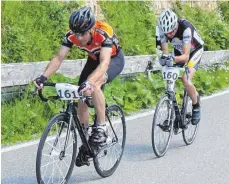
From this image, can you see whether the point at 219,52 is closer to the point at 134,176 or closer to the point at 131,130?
the point at 131,130

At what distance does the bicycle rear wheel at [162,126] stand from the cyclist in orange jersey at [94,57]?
131 cm

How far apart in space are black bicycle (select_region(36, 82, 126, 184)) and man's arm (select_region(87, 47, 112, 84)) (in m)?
0.22

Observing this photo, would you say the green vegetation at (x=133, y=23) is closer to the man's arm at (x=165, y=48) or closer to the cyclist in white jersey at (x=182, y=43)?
the cyclist in white jersey at (x=182, y=43)

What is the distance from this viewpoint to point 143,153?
24.6 feet

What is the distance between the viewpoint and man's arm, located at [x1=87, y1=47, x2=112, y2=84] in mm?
5648

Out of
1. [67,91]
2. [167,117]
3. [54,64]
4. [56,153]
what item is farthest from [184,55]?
[56,153]

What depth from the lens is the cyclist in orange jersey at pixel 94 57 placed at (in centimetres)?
564

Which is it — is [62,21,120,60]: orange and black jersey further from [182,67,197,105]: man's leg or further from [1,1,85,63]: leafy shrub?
[1,1,85,63]: leafy shrub

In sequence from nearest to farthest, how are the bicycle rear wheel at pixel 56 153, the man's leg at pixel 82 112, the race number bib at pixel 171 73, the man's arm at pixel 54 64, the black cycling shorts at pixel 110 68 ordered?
the bicycle rear wheel at pixel 56 153
the man's arm at pixel 54 64
the man's leg at pixel 82 112
the black cycling shorts at pixel 110 68
the race number bib at pixel 171 73

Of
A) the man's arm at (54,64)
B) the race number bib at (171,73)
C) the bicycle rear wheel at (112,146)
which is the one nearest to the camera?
the man's arm at (54,64)

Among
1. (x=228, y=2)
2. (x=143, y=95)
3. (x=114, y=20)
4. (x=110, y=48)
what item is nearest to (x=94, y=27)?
(x=110, y=48)

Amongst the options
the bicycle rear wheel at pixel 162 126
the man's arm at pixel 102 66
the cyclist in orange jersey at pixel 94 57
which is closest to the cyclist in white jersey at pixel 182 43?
the bicycle rear wheel at pixel 162 126

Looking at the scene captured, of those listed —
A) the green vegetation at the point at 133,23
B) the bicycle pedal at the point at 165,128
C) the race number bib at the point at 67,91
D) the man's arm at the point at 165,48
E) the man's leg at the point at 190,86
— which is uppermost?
the race number bib at the point at 67,91

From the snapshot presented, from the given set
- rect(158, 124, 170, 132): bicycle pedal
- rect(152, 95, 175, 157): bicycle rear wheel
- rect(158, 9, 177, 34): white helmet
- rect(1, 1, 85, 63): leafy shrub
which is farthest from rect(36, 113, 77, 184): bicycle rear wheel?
rect(1, 1, 85, 63): leafy shrub
